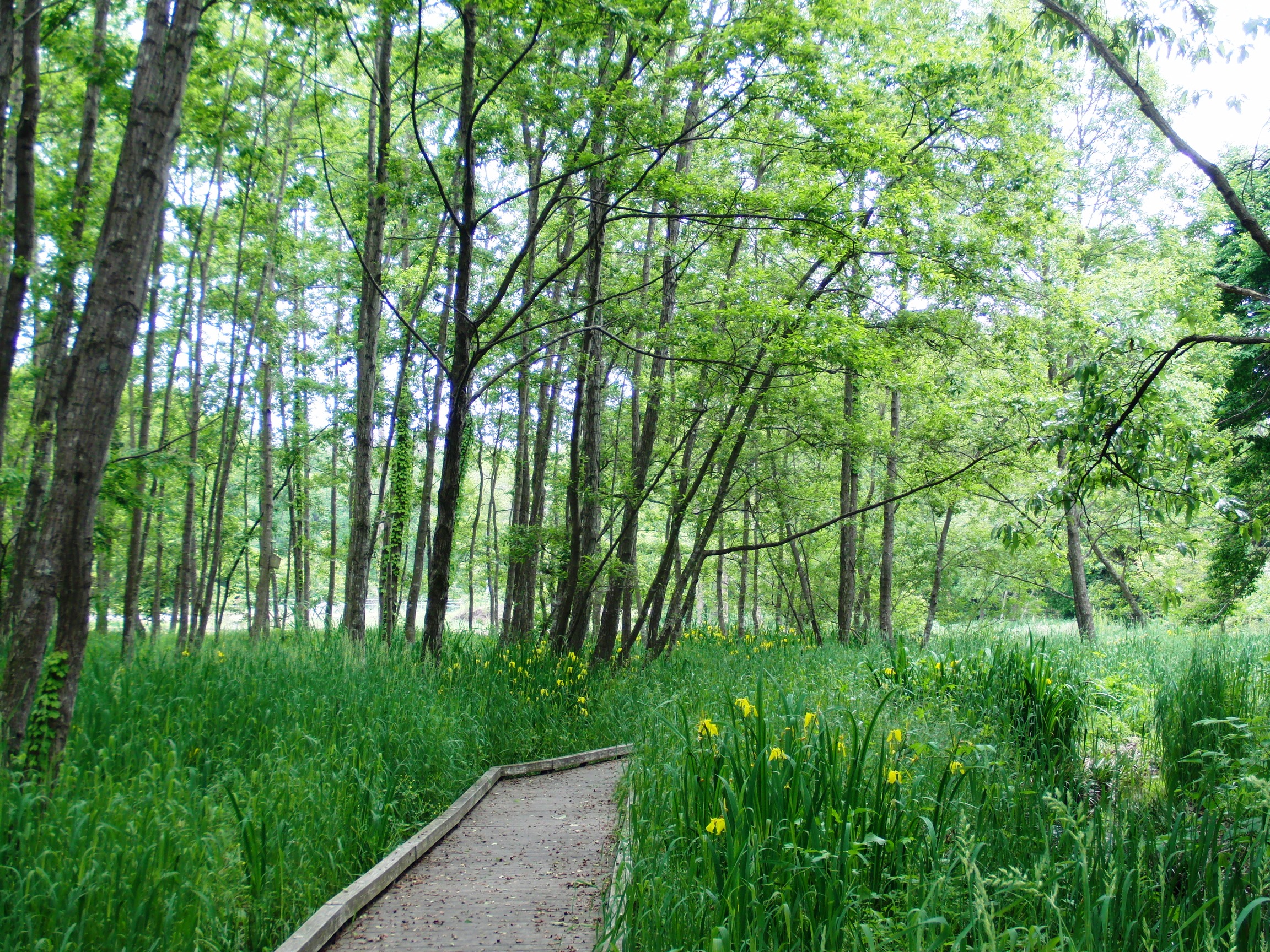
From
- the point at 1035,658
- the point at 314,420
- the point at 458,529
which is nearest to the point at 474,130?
the point at 1035,658

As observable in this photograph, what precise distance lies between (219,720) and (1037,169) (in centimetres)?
1106

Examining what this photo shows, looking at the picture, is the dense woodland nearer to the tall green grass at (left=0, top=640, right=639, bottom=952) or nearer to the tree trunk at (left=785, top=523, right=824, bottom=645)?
the tree trunk at (left=785, top=523, right=824, bottom=645)

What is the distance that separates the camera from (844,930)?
8.75ft

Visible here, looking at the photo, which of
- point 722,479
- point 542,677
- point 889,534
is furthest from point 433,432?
point 889,534

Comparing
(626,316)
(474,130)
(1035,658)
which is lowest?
(1035,658)

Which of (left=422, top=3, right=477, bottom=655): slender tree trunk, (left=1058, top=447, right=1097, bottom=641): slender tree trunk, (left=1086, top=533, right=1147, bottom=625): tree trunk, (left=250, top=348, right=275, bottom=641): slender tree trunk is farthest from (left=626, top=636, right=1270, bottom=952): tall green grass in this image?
(left=1086, top=533, right=1147, bottom=625): tree trunk

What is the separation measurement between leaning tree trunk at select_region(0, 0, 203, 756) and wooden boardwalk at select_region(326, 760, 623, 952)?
1.89m

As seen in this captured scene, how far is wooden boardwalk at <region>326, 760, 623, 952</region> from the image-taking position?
339 cm

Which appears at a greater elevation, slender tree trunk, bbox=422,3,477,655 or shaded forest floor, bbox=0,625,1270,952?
slender tree trunk, bbox=422,3,477,655

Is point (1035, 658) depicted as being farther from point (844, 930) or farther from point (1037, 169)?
point (1037, 169)

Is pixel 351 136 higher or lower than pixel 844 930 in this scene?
higher

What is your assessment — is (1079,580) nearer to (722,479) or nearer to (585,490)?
(722,479)

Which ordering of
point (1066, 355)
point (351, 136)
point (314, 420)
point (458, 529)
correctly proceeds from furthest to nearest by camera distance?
point (458, 529), point (314, 420), point (351, 136), point (1066, 355)

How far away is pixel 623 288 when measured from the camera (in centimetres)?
1282
